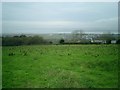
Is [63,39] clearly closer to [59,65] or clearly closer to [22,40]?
[59,65]

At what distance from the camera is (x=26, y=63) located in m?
2.88

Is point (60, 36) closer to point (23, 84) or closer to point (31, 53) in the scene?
point (31, 53)

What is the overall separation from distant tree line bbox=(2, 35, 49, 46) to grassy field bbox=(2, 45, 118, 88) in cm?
6

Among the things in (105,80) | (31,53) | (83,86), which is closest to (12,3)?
(31,53)

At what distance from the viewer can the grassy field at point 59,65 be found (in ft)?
9.04

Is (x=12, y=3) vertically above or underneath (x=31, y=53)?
above

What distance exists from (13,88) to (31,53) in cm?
57

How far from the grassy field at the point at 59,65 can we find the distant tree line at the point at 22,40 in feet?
0.20

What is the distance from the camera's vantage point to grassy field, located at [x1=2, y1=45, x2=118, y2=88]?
9.04 feet

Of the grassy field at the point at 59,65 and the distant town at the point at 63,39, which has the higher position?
the distant town at the point at 63,39

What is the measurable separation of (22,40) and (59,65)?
663 millimetres

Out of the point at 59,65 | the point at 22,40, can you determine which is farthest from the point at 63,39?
the point at 22,40

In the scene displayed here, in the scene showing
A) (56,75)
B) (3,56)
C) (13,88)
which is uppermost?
(3,56)

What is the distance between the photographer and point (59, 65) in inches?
112
